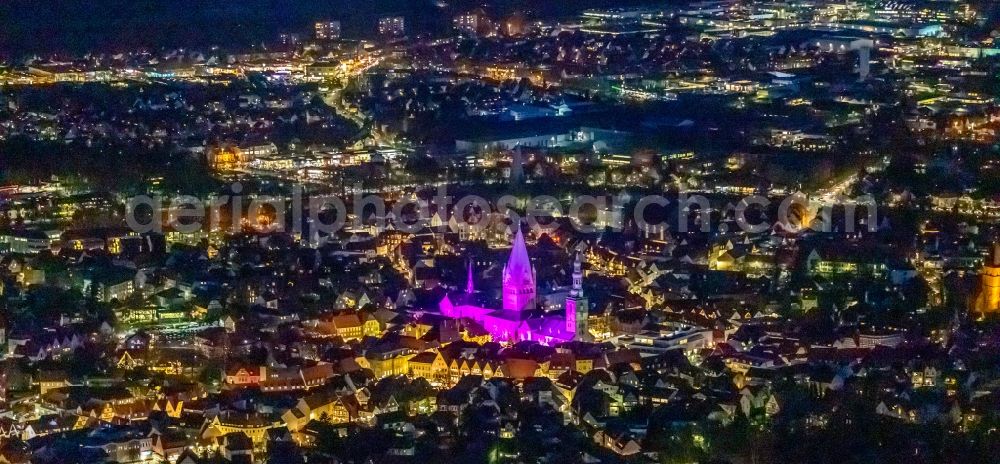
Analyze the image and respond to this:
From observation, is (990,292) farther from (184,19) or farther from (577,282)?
(184,19)

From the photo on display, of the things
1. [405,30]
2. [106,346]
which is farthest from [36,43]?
[106,346]

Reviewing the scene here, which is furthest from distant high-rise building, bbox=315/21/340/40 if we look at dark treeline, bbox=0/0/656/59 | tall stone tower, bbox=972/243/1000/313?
tall stone tower, bbox=972/243/1000/313

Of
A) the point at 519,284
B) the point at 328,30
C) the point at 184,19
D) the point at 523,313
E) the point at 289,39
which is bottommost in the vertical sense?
the point at 523,313

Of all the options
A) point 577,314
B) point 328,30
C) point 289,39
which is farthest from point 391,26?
point 577,314

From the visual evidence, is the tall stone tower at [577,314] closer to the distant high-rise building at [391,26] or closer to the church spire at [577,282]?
the church spire at [577,282]

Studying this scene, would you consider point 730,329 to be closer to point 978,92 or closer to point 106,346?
point 106,346

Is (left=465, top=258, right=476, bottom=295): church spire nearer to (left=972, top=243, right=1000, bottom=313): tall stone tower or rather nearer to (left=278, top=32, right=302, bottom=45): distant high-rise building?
(left=972, top=243, right=1000, bottom=313): tall stone tower
